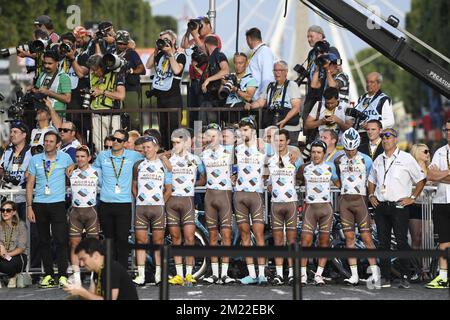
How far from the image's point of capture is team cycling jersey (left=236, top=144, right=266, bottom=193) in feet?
51.3

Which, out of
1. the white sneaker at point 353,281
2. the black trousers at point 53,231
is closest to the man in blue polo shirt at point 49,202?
the black trousers at point 53,231

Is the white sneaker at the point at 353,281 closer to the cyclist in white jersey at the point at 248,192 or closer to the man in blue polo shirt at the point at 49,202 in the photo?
the cyclist in white jersey at the point at 248,192

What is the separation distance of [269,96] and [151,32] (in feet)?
290

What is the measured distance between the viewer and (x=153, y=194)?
15.5 meters

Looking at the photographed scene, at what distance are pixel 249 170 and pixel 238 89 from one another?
1.62 meters

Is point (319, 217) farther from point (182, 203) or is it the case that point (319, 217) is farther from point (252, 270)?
point (182, 203)

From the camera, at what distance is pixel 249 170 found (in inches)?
616

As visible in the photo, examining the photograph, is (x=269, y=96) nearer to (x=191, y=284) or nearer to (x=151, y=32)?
(x=191, y=284)

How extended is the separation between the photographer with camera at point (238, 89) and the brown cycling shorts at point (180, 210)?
5.40 ft

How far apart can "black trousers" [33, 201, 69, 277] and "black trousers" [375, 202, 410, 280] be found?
3.92 metres

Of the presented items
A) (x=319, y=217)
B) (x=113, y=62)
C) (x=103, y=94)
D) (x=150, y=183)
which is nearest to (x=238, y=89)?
(x=113, y=62)

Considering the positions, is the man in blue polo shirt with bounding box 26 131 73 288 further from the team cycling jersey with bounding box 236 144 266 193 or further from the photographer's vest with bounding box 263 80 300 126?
the photographer's vest with bounding box 263 80 300 126

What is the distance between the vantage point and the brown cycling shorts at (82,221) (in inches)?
613
